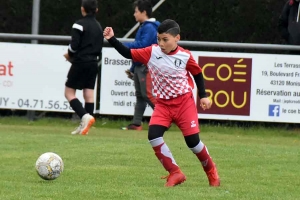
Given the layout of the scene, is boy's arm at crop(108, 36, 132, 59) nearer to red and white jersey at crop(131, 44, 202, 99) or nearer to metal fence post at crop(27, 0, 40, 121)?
red and white jersey at crop(131, 44, 202, 99)

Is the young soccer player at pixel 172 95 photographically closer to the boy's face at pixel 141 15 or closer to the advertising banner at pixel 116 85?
the boy's face at pixel 141 15

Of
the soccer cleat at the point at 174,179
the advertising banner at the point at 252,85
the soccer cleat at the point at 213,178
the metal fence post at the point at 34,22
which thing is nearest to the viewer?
the soccer cleat at the point at 174,179

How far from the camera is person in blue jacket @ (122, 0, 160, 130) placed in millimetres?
12930

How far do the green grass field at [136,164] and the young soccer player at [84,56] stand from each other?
1.35ft

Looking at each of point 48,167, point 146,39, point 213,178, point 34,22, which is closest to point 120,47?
point 48,167

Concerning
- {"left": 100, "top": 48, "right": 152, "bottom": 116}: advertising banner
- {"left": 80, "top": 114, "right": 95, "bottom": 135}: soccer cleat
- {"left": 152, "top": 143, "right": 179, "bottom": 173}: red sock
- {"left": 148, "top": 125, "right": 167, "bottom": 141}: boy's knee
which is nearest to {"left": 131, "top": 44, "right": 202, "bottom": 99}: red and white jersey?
{"left": 148, "top": 125, "right": 167, "bottom": 141}: boy's knee

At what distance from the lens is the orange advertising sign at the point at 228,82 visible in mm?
14109

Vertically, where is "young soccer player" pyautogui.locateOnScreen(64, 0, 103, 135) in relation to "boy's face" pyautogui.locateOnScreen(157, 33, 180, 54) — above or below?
below

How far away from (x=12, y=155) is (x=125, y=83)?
4.73m

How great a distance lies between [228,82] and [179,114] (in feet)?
20.3

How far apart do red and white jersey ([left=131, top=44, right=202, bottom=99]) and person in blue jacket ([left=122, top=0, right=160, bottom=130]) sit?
4.67 metres

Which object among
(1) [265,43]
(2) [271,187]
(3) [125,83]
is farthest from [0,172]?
(1) [265,43]

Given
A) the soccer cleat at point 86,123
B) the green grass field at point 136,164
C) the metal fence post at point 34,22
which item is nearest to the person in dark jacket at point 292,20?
the green grass field at point 136,164

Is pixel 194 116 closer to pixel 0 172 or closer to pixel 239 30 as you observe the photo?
pixel 0 172
